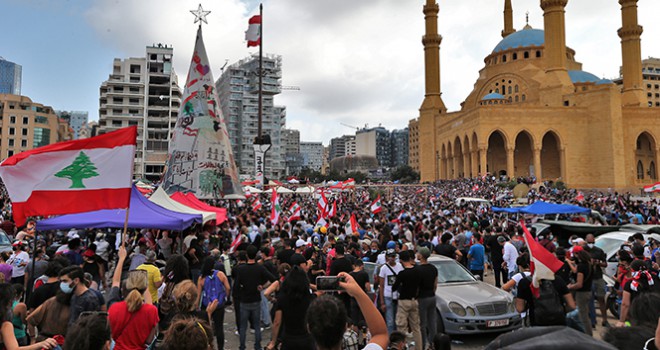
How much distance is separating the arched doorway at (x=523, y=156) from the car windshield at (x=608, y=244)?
41893 millimetres

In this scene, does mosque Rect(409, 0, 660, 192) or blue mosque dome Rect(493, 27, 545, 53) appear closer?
mosque Rect(409, 0, 660, 192)

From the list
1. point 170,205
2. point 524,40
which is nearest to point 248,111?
point 524,40

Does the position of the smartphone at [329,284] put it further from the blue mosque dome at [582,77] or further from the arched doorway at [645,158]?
the blue mosque dome at [582,77]

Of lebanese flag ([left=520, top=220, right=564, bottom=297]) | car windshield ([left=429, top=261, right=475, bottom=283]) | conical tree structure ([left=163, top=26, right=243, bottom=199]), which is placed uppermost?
conical tree structure ([left=163, top=26, right=243, bottom=199])

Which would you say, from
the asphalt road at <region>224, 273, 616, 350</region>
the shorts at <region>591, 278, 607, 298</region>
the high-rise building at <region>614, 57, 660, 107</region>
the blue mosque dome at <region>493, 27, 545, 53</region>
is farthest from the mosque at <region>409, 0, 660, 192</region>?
the high-rise building at <region>614, 57, 660, 107</region>

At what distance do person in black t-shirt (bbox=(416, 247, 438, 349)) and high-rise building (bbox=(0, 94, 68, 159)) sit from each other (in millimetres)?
71454

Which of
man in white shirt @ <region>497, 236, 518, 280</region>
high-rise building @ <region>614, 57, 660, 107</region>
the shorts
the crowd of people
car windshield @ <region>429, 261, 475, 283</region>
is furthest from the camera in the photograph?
high-rise building @ <region>614, 57, 660, 107</region>

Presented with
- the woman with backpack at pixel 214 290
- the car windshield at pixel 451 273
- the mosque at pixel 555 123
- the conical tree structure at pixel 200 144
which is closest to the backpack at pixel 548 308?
the car windshield at pixel 451 273

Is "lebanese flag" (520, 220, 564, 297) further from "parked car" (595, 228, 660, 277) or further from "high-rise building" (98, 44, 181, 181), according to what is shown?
"high-rise building" (98, 44, 181, 181)

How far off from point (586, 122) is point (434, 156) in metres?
17.8

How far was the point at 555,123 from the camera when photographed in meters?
45.1

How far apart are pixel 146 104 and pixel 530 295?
65.1 metres

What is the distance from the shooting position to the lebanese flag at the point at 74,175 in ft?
18.1

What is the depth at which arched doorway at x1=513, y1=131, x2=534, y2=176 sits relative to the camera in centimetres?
4925
